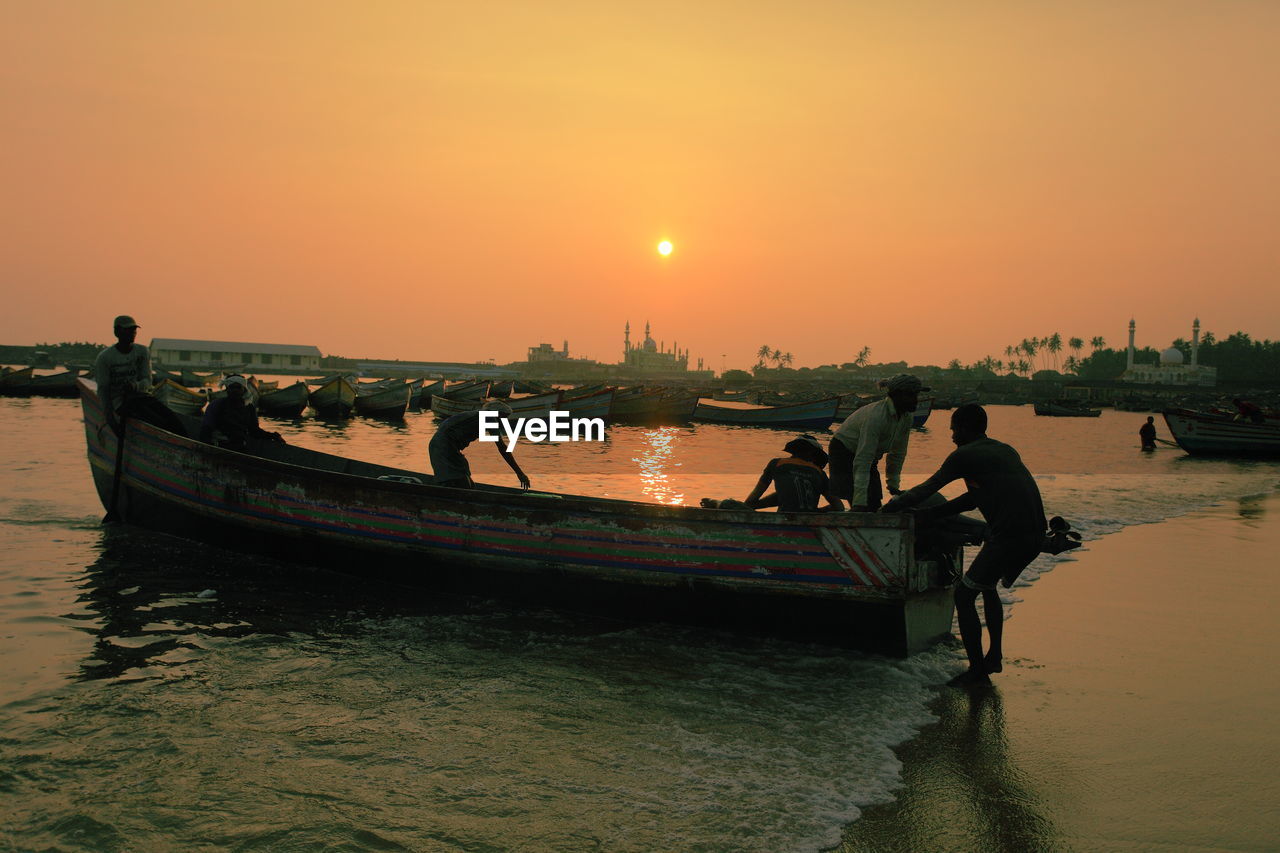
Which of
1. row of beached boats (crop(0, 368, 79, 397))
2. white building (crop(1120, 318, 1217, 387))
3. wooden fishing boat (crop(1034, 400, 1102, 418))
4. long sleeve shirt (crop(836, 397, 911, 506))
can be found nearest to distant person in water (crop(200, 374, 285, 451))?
long sleeve shirt (crop(836, 397, 911, 506))

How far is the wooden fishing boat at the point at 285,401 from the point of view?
144 ft

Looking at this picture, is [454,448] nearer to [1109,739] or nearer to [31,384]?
[1109,739]

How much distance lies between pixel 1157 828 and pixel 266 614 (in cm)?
731

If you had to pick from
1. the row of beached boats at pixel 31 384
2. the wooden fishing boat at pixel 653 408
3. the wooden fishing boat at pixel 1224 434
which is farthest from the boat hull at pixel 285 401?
the wooden fishing boat at pixel 1224 434

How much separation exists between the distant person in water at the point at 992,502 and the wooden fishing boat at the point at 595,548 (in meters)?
0.47

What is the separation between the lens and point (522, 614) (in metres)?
8.48

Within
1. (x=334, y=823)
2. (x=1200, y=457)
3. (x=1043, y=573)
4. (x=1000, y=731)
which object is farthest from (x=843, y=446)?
(x=1200, y=457)

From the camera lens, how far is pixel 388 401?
48406mm

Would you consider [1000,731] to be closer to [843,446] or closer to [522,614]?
[843,446]

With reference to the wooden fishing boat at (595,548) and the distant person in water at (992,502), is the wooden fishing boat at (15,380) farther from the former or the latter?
the distant person in water at (992,502)

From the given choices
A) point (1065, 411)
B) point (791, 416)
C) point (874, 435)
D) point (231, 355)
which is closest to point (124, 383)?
point (874, 435)

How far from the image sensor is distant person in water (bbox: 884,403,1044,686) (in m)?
6.15

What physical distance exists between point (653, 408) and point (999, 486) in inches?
1835

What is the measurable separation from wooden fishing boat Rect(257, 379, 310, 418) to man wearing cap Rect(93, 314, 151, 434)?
108 feet
